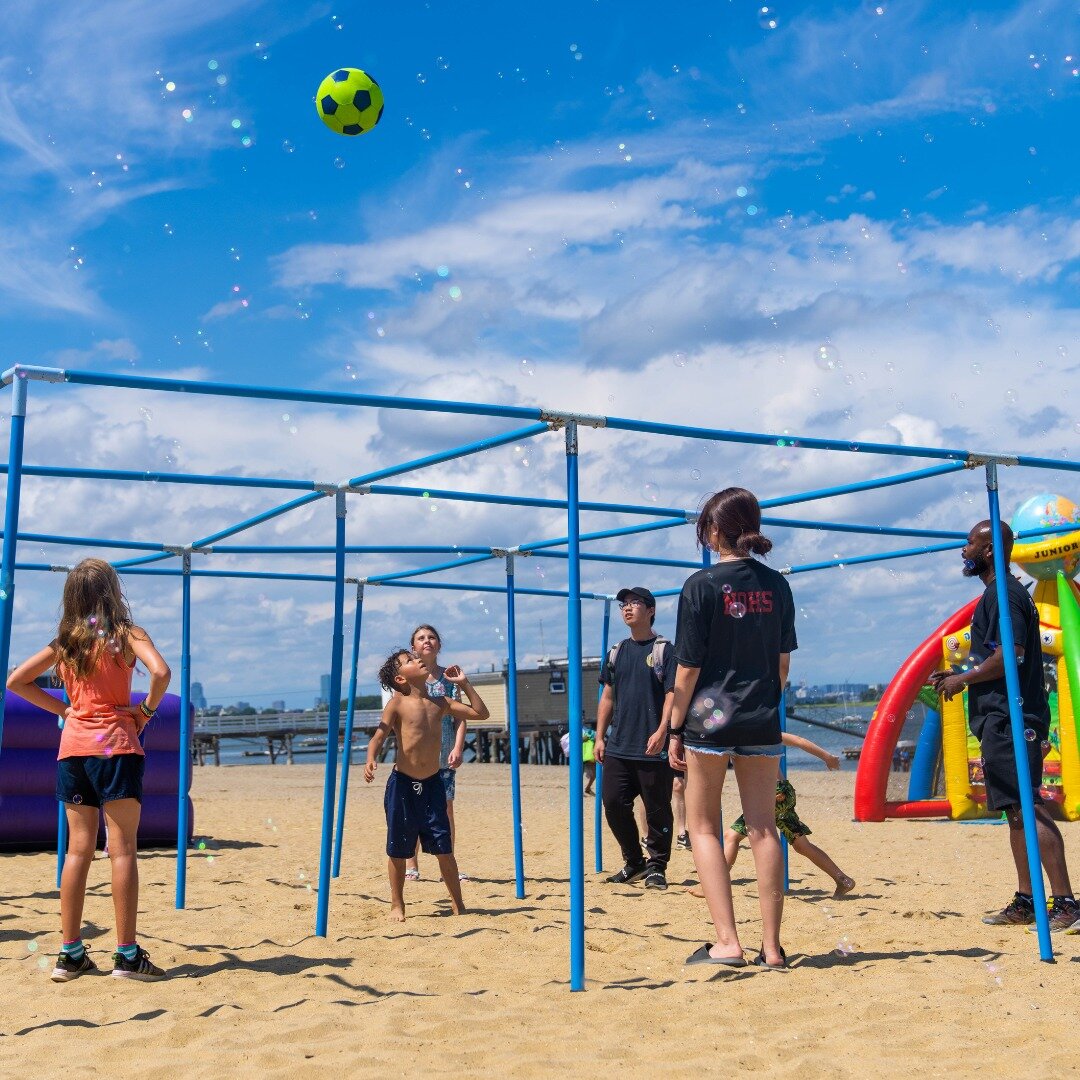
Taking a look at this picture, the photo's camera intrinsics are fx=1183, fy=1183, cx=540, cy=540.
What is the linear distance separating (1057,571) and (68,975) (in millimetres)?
11235

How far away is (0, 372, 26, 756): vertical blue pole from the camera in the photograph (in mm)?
4578

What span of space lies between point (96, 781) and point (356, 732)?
5233 centimetres

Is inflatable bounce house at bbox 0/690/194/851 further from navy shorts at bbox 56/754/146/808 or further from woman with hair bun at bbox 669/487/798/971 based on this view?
woman with hair bun at bbox 669/487/798/971

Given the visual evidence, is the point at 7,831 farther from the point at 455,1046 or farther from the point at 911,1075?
the point at 911,1075

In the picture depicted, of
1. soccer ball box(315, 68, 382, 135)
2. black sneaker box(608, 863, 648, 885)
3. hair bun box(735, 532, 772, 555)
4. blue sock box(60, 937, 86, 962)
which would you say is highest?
soccer ball box(315, 68, 382, 135)

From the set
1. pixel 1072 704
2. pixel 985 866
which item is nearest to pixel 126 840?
pixel 985 866

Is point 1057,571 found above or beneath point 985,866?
above

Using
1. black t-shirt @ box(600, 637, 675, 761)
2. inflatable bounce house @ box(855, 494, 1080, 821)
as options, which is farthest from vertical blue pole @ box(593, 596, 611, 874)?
inflatable bounce house @ box(855, 494, 1080, 821)

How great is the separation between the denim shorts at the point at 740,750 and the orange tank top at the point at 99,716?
7.73ft

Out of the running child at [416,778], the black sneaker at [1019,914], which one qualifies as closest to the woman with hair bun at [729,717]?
the black sneaker at [1019,914]

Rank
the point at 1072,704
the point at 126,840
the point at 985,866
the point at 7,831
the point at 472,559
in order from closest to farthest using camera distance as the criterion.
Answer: the point at 126,840, the point at 472,559, the point at 985,866, the point at 7,831, the point at 1072,704

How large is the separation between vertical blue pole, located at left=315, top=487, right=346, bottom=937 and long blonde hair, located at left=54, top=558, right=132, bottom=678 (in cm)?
112

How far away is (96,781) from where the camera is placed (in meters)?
4.86

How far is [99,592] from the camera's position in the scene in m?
5.04
